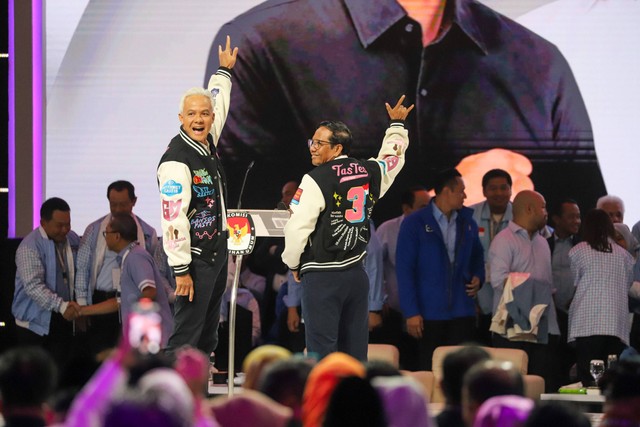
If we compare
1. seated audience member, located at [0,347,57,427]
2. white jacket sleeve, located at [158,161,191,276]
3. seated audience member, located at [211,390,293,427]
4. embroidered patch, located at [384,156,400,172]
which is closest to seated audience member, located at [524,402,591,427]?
seated audience member, located at [211,390,293,427]

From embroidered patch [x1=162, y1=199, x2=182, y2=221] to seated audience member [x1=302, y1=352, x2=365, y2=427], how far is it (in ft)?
8.17

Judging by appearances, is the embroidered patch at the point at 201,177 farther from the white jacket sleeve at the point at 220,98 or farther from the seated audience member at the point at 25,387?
the seated audience member at the point at 25,387

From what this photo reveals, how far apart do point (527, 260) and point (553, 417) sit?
16.8ft

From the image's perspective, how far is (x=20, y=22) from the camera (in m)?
9.33

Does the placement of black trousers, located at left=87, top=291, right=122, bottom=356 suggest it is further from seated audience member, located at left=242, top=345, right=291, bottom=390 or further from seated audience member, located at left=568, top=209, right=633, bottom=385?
seated audience member, located at left=242, top=345, right=291, bottom=390

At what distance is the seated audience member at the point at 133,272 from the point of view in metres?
7.44

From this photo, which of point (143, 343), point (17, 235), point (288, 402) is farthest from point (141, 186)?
point (143, 343)

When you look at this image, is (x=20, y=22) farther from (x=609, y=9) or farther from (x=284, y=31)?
(x=609, y=9)

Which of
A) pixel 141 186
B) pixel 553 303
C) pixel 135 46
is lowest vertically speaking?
pixel 553 303

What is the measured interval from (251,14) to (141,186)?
147 cm

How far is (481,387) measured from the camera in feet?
Result: 11.3

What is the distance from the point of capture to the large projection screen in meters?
9.41

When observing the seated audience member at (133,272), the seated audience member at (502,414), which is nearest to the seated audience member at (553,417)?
the seated audience member at (502,414)

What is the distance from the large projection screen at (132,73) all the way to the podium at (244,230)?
2932 millimetres
